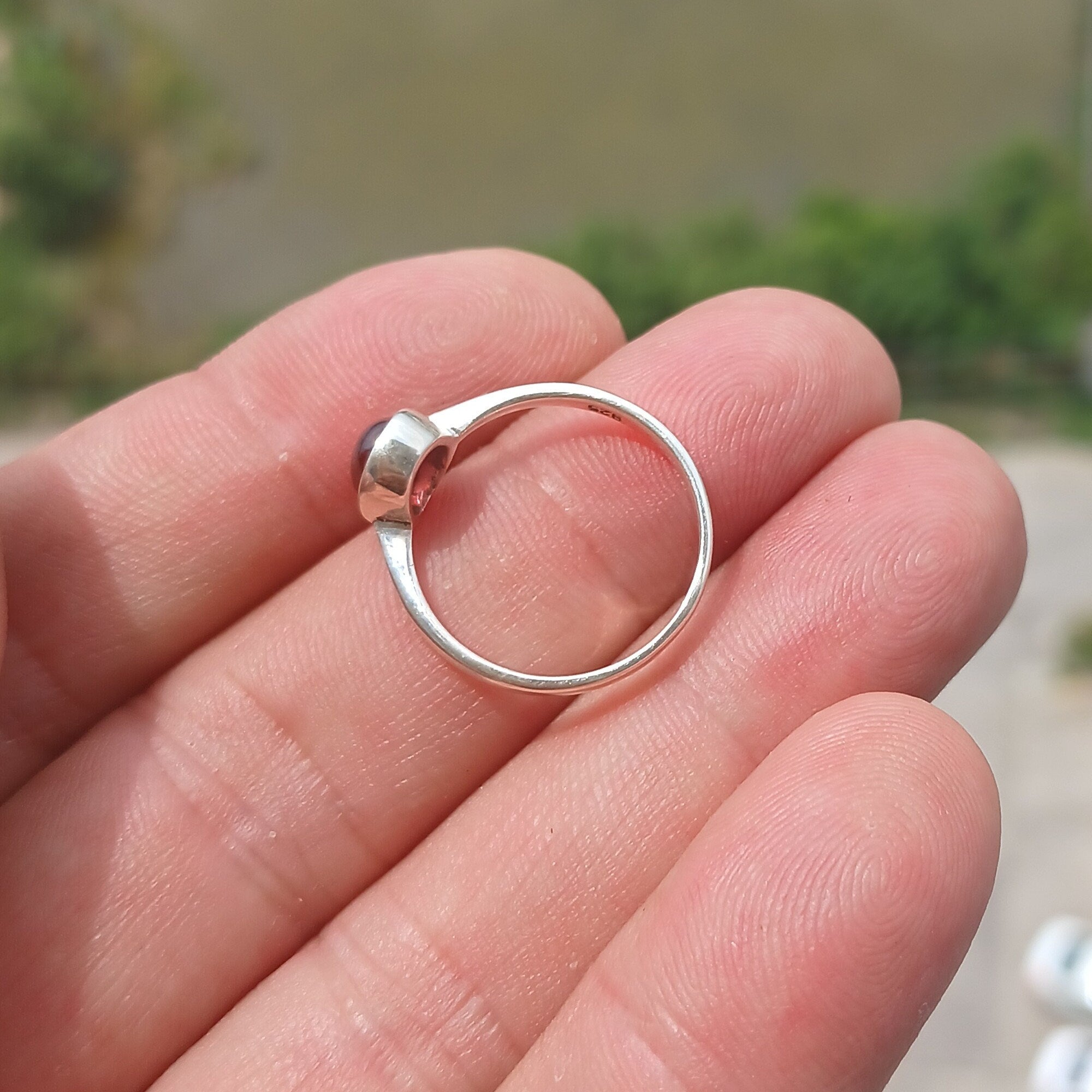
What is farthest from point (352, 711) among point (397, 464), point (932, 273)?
point (932, 273)

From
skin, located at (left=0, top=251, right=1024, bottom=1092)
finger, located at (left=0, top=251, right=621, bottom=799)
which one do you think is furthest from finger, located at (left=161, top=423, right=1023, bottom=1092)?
finger, located at (left=0, top=251, right=621, bottom=799)

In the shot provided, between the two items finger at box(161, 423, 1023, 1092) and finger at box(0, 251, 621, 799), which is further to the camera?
finger at box(0, 251, 621, 799)

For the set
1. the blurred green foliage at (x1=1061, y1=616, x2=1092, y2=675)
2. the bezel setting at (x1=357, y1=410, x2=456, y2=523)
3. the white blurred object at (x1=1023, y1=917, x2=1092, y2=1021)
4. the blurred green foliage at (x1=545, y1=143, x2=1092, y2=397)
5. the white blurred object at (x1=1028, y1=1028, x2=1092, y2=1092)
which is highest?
the bezel setting at (x1=357, y1=410, x2=456, y2=523)

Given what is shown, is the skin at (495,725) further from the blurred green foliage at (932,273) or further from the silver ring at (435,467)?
the blurred green foliage at (932,273)

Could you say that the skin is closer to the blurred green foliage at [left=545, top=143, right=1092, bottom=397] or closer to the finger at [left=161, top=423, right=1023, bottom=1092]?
the finger at [left=161, top=423, right=1023, bottom=1092]

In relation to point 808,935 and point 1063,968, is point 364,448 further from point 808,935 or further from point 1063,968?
point 1063,968

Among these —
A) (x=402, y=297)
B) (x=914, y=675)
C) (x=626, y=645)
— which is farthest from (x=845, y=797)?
(x=402, y=297)

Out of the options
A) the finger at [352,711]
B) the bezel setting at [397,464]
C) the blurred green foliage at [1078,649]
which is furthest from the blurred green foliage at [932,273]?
the bezel setting at [397,464]
